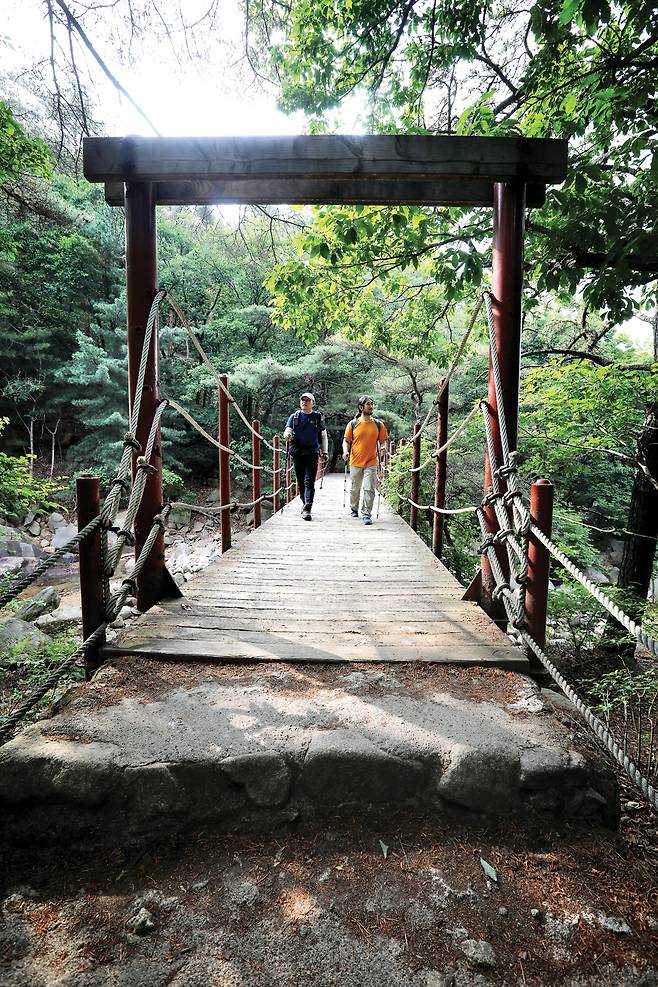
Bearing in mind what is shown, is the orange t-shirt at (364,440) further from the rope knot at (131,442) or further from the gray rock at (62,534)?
the gray rock at (62,534)

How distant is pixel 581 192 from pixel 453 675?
11.8 ft

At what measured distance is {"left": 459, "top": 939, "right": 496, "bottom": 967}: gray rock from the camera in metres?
1.15

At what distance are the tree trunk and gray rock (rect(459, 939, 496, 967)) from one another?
5388 mm

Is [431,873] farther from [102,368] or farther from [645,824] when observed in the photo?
[102,368]

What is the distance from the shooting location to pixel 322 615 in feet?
9.64

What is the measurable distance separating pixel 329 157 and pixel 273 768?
9.77 feet

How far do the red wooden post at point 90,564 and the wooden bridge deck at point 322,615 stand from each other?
0.13 m

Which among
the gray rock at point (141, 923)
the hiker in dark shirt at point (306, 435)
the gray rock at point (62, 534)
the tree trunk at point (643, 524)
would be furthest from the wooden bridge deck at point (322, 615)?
the gray rock at point (62, 534)

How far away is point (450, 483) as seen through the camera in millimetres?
10984

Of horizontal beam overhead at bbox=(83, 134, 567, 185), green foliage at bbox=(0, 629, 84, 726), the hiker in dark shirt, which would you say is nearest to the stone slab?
horizontal beam overhead at bbox=(83, 134, 567, 185)

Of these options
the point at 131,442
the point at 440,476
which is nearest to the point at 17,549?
the point at 440,476

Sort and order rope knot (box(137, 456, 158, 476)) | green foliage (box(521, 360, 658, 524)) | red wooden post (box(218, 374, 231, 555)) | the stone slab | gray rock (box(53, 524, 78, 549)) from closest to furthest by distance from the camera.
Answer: the stone slab < rope knot (box(137, 456, 158, 476)) < red wooden post (box(218, 374, 231, 555)) < green foliage (box(521, 360, 658, 524)) < gray rock (box(53, 524, 78, 549))

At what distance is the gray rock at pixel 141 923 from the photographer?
1.21 m

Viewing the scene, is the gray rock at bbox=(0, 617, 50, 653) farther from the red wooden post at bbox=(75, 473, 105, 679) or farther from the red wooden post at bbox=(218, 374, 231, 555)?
the red wooden post at bbox=(75, 473, 105, 679)
